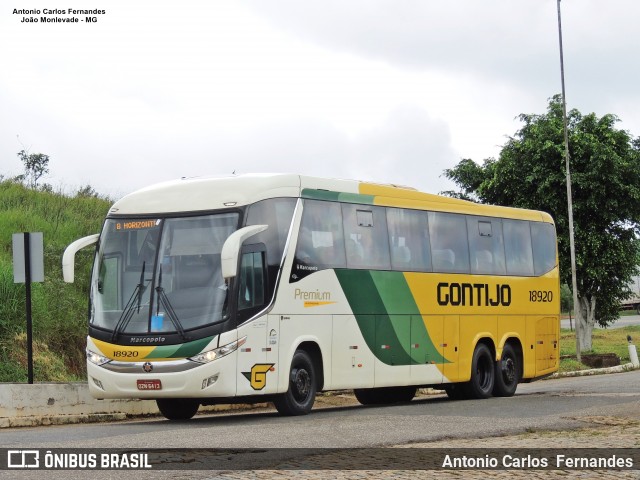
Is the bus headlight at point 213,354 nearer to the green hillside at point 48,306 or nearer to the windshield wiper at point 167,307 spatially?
the windshield wiper at point 167,307

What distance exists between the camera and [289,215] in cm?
1850

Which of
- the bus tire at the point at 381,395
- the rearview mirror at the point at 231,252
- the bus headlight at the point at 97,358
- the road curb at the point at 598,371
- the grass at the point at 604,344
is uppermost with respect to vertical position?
the rearview mirror at the point at 231,252

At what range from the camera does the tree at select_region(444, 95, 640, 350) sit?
1914 inches

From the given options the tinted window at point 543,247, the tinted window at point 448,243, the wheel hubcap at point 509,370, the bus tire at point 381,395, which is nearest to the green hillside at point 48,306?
the bus tire at point 381,395

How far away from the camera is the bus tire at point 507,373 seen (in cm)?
2439

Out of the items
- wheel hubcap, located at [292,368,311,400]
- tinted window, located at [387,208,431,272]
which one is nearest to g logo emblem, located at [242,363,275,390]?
wheel hubcap, located at [292,368,311,400]

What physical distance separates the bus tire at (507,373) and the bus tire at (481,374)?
239 mm

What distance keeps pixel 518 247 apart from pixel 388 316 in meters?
5.27

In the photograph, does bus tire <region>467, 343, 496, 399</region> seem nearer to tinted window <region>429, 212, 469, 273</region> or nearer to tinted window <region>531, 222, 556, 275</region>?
tinted window <region>429, 212, 469, 273</region>

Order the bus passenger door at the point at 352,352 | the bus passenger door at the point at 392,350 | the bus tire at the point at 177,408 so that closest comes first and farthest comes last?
the bus tire at the point at 177,408
the bus passenger door at the point at 352,352
the bus passenger door at the point at 392,350

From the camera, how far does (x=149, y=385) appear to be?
56.4 ft

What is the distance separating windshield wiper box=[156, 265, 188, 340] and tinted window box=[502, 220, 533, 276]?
9.27 metres

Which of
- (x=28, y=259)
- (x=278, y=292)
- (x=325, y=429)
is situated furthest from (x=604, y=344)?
(x=325, y=429)

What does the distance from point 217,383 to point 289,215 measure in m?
2.86
